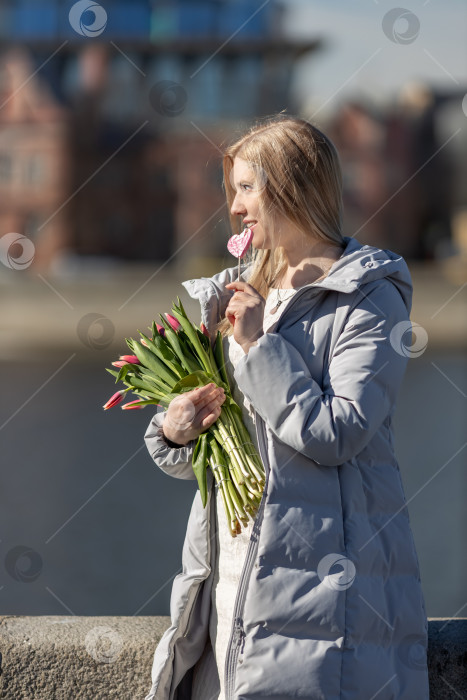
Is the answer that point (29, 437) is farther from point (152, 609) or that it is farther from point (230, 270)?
point (230, 270)

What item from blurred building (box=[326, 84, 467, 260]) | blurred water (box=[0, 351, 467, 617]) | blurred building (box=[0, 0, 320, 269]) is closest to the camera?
blurred water (box=[0, 351, 467, 617])

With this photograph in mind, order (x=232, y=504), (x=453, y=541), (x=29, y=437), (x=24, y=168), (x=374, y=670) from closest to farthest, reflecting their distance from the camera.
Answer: (x=374, y=670)
(x=232, y=504)
(x=453, y=541)
(x=29, y=437)
(x=24, y=168)

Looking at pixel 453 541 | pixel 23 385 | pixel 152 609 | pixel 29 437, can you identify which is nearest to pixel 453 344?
pixel 23 385

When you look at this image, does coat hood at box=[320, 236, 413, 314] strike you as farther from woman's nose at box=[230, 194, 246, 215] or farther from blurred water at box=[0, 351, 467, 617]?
blurred water at box=[0, 351, 467, 617]

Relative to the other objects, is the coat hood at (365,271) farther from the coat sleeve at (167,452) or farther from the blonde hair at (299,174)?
the coat sleeve at (167,452)

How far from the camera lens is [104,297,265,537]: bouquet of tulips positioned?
1.73m

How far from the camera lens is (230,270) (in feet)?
6.48

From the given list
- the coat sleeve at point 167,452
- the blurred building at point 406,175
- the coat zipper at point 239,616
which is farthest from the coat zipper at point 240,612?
the blurred building at point 406,175

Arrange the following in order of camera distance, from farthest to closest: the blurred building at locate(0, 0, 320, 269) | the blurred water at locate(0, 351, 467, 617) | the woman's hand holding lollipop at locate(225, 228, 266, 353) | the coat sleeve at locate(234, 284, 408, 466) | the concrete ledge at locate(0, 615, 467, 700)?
the blurred building at locate(0, 0, 320, 269)
the blurred water at locate(0, 351, 467, 617)
the concrete ledge at locate(0, 615, 467, 700)
the woman's hand holding lollipop at locate(225, 228, 266, 353)
the coat sleeve at locate(234, 284, 408, 466)

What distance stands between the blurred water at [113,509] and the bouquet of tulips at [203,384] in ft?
2.66

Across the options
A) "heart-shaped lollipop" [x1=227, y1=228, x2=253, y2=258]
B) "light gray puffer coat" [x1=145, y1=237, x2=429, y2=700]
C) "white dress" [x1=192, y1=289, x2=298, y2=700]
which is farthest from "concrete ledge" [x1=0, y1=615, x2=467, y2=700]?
"heart-shaped lollipop" [x1=227, y1=228, x2=253, y2=258]

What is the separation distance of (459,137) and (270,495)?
45341 mm

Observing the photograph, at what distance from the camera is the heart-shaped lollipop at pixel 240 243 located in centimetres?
179

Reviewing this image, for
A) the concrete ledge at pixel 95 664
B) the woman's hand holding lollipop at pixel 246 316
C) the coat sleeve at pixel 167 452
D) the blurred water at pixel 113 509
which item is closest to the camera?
the woman's hand holding lollipop at pixel 246 316
